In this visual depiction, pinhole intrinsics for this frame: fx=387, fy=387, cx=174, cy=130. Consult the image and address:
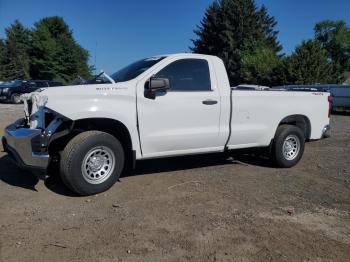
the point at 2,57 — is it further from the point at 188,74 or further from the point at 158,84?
the point at 158,84

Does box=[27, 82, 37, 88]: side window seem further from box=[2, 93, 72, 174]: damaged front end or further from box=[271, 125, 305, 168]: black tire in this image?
box=[271, 125, 305, 168]: black tire

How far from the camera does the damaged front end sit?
4.71 metres

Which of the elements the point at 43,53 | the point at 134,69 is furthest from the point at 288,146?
the point at 43,53

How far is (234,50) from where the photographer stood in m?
49.6

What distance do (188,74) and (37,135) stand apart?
2384mm

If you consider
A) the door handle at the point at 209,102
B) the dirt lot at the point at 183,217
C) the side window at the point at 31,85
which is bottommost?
the dirt lot at the point at 183,217

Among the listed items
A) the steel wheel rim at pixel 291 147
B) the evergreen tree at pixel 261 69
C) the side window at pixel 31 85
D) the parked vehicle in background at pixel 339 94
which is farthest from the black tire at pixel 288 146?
the evergreen tree at pixel 261 69

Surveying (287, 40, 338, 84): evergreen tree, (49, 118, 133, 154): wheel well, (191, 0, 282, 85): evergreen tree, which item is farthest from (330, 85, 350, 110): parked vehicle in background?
(191, 0, 282, 85): evergreen tree

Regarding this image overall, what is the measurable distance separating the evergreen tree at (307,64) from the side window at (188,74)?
98.1 feet

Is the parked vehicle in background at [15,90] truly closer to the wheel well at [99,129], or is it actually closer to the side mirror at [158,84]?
the wheel well at [99,129]

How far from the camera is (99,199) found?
4973mm

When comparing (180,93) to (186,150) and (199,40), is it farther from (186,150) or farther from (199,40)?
(199,40)

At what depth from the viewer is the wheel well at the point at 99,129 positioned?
512 cm

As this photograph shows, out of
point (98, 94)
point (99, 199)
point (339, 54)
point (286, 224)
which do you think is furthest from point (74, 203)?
point (339, 54)
